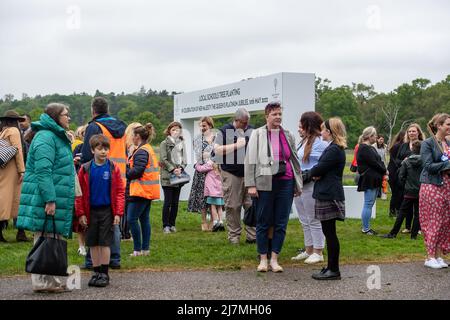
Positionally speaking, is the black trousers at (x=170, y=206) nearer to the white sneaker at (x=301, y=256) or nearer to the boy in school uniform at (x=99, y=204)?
the white sneaker at (x=301, y=256)

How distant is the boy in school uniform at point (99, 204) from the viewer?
20.0ft

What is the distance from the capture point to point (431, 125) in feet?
24.7

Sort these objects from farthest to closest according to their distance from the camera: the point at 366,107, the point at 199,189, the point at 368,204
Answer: the point at 366,107, the point at 199,189, the point at 368,204

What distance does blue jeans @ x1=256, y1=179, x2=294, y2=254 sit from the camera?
693 centimetres

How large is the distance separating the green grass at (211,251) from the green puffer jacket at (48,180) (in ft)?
4.36

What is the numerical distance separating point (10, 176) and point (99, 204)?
12.7ft

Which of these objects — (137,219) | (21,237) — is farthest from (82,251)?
(21,237)

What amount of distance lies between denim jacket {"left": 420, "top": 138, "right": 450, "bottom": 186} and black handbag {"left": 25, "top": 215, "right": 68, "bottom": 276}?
4.51 meters

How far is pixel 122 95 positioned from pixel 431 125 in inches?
2515

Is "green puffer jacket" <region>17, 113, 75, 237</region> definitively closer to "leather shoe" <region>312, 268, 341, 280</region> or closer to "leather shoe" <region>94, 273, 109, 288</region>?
"leather shoe" <region>94, 273, 109, 288</region>

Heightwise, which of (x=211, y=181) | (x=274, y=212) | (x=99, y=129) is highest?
(x=99, y=129)

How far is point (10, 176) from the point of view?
9.34 m
